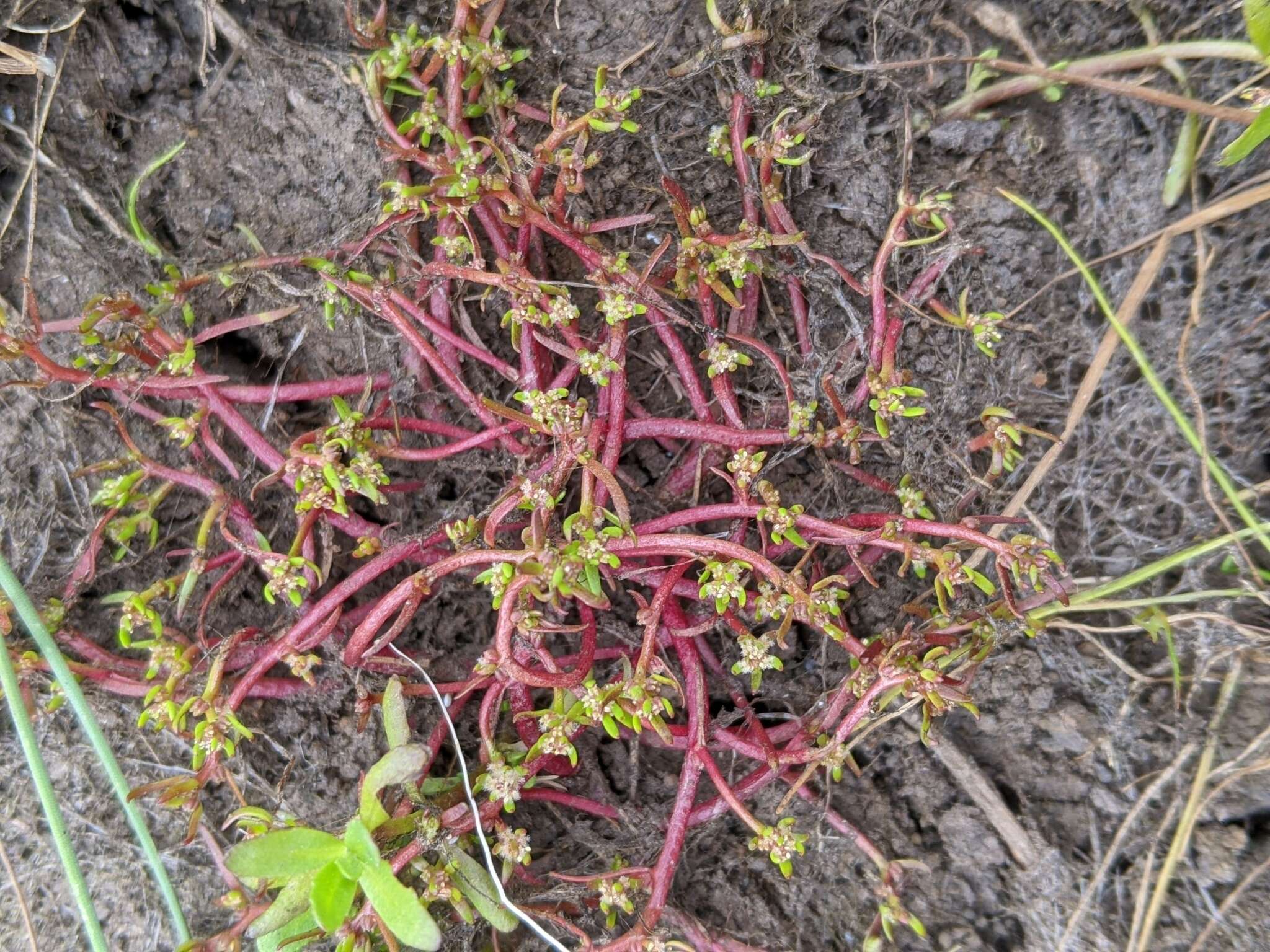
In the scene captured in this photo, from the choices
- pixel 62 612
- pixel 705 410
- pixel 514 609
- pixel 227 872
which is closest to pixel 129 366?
pixel 62 612

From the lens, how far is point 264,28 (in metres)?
2.17

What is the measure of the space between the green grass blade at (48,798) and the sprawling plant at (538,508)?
16 cm

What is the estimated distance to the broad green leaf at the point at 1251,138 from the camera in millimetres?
1758

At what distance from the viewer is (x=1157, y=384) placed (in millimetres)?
1946

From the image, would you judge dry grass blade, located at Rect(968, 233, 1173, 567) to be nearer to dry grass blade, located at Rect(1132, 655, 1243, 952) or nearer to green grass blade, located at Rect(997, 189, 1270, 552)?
green grass blade, located at Rect(997, 189, 1270, 552)

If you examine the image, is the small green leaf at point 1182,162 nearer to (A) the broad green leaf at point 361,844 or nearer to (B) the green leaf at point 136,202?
(A) the broad green leaf at point 361,844

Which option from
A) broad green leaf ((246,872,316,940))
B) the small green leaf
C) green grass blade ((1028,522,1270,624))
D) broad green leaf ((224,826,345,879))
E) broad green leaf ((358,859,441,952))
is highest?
the small green leaf

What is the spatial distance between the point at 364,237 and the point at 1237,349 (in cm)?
212

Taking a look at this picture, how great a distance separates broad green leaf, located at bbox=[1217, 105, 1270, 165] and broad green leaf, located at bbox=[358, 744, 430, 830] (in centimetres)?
217

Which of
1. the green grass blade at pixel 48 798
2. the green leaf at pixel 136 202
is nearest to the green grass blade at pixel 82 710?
the green grass blade at pixel 48 798

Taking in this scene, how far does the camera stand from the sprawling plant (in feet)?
6.01

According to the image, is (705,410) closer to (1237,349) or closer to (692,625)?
(692,625)

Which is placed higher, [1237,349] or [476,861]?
[1237,349]

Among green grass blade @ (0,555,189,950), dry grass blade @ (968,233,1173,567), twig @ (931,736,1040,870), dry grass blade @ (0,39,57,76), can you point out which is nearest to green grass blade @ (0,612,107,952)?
green grass blade @ (0,555,189,950)
